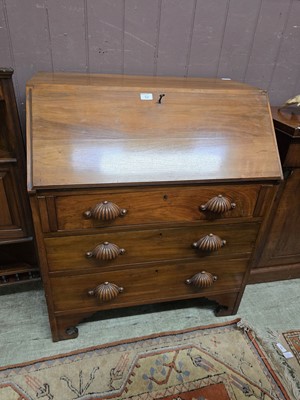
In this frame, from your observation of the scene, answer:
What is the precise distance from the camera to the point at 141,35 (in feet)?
4.36

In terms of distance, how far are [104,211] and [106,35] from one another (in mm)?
876

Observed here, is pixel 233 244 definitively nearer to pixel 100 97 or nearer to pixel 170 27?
pixel 100 97

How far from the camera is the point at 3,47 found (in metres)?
1.23

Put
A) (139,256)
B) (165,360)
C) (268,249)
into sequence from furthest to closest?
(268,249)
(165,360)
(139,256)

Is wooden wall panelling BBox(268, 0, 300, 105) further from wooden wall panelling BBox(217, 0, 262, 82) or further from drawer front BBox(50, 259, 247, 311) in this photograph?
drawer front BBox(50, 259, 247, 311)

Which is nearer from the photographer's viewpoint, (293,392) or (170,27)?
(293,392)

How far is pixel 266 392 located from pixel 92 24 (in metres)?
1.76

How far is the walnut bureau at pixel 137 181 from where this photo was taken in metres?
→ 0.94

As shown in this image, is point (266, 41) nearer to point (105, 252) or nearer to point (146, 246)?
point (146, 246)

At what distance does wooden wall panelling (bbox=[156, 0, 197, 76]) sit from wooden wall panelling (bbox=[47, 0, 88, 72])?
368mm

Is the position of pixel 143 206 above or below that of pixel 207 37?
below

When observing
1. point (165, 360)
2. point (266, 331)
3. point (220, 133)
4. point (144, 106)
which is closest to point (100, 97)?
point (144, 106)

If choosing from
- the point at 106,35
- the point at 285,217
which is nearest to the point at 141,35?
the point at 106,35

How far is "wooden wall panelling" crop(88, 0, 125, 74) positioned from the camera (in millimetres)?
1244
